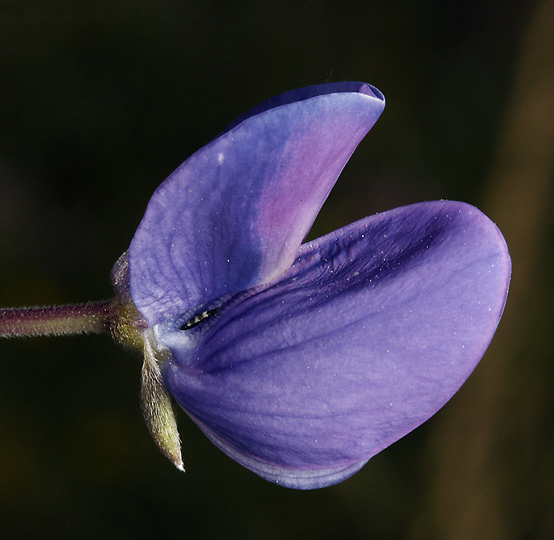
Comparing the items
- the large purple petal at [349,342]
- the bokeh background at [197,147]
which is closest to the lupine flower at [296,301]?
the large purple petal at [349,342]

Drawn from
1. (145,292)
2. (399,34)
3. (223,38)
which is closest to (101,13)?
(223,38)

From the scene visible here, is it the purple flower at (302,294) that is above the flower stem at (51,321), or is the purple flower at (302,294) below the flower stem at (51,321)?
above

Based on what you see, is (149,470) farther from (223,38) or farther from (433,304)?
(433,304)

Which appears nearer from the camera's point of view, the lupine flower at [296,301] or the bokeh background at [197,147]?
the lupine flower at [296,301]

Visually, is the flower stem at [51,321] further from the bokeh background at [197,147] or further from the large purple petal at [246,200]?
the bokeh background at [197,147]

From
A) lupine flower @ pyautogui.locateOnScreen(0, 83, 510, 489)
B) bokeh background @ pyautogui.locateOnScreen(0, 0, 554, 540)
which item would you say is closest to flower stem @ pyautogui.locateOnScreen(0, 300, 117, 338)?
lupine flower @ pyautogui.locateOnScreen(0, 83, 510, 489)
